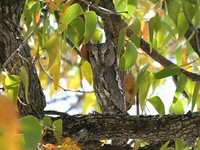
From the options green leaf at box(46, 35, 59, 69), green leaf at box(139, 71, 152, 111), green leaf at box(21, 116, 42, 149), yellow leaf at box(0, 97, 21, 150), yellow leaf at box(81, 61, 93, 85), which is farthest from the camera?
yellow leaf at box(81, 61, 93, 85)

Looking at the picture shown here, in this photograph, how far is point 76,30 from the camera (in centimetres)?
79

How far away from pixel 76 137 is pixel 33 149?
0.33m

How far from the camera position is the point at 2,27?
0.83 meters

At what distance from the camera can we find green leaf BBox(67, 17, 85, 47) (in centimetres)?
78

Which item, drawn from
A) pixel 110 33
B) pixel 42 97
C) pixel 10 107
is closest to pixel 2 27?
pixel 42 97

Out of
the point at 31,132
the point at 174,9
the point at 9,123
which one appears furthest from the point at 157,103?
the point at 9,123

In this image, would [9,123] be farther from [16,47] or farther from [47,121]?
[16,47]

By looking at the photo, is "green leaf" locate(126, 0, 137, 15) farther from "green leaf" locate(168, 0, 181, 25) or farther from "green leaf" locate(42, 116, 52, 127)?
"green leaf" locate(42, 116, 52, 127)

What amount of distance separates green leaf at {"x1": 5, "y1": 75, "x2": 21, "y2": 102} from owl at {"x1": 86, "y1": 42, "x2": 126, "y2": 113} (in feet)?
1.07

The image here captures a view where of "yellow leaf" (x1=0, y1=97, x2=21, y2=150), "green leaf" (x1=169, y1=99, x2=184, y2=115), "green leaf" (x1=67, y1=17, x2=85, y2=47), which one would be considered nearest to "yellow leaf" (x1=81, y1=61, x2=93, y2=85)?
"green leaf" (x1=67, y1=17, x2=85, y2=47)

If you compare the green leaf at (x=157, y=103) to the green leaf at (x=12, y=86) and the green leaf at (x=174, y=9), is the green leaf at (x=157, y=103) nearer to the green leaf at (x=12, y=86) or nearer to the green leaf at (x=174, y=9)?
the green leaf at (x=174, y=9)

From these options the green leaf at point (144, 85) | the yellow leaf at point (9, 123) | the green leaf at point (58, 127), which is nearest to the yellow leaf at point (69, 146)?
the green leaf at point (58, 127)

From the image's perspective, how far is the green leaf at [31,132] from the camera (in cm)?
42

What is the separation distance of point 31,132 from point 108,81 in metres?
0.55
